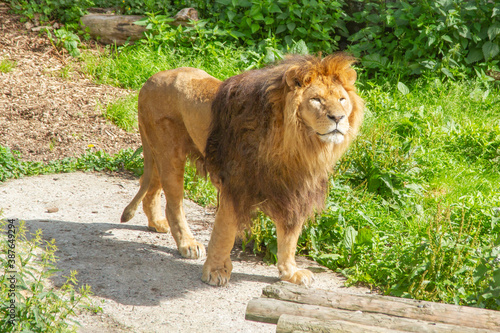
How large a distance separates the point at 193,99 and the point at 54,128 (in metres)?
3.19

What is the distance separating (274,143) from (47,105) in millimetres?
4457

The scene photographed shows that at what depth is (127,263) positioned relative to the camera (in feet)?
13.6

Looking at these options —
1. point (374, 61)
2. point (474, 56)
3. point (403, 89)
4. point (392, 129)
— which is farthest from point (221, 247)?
point (474, 56)

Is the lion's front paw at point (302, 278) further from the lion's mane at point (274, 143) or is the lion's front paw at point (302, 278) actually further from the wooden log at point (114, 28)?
the wooden log at point (114, 28)

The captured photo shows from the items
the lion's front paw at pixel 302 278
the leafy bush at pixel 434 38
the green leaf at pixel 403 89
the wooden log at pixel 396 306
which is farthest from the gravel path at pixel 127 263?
the leafy bush at pixel 434 38

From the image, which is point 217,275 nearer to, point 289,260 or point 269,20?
point 289,260

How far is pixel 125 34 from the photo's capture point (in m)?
8.15

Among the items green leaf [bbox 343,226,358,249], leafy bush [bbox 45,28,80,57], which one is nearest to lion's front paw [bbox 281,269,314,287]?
green leaf [bbox 343,226,358,249]

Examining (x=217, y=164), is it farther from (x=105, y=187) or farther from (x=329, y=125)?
(x=105, y=187)

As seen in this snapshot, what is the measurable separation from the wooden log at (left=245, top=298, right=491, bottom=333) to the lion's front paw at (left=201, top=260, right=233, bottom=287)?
1.14 metres

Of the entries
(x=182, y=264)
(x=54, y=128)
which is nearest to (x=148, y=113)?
(x=182, y=264)

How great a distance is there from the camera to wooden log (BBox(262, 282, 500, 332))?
269 centimetres

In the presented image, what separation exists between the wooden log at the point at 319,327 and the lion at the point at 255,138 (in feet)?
3.62

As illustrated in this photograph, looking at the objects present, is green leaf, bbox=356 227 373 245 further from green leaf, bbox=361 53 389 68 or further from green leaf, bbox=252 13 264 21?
green leaf, bbox=252 13 264 21
